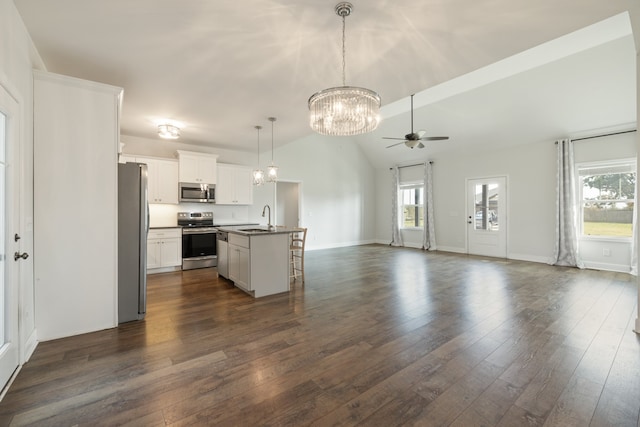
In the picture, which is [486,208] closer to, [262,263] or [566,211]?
[566,211]

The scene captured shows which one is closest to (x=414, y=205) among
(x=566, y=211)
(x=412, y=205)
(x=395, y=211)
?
(x=412, y=205)

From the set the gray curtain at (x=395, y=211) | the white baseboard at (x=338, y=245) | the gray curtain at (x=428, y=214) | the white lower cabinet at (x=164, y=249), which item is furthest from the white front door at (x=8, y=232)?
the gray curtain at (x=395, y=211)

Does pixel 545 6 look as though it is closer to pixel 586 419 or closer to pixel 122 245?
pixel 586 419

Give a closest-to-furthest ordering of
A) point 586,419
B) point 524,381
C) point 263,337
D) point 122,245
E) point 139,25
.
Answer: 1. point 586,419
2. point 524,381
3. point 139,25
4. point 263,337
5. point 122,245

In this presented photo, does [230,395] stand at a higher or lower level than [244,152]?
lower

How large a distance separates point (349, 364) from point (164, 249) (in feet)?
15.0

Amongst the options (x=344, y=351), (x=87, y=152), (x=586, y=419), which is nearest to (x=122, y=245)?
(x=87, y=152)

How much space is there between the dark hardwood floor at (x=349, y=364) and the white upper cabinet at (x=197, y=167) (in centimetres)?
287

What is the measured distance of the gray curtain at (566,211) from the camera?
5.75m

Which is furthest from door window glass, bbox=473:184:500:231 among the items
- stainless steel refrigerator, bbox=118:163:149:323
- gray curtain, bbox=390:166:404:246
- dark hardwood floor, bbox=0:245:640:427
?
stainless steel refrigerator, bbox=118:163:149:323

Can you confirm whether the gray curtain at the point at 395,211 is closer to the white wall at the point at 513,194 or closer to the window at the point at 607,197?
the white wall at the point at 513,194

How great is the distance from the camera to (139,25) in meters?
2.22

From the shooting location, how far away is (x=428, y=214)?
8.33 meters

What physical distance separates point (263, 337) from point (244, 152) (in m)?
5.45
